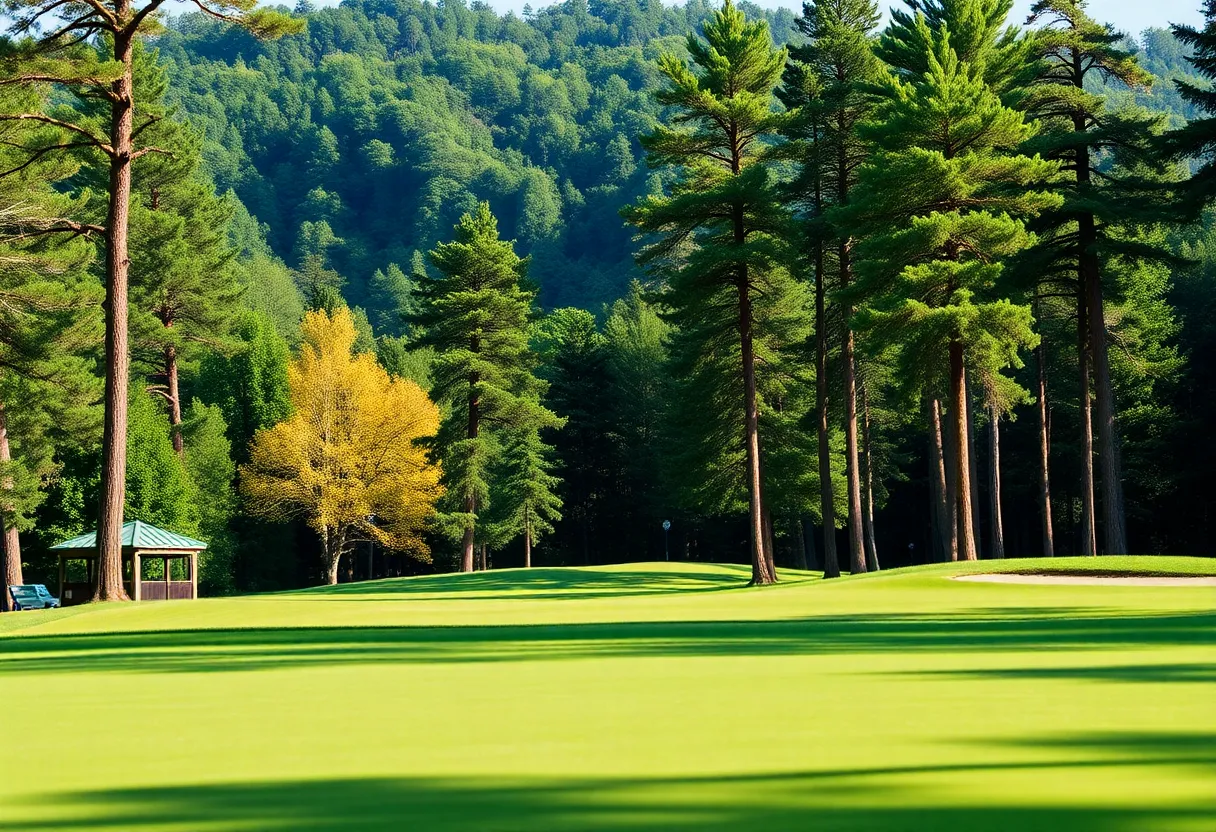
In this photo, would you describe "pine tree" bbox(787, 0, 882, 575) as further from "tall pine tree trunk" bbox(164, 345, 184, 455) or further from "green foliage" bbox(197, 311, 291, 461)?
"green foliage" bbox(197, 311, 291, 461)

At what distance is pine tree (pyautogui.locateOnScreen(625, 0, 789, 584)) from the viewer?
1492 inches

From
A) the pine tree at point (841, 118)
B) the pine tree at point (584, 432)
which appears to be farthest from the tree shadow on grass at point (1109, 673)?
the pine tree at point (584, 432)

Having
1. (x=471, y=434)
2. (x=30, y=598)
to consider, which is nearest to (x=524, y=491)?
(x=471, y=434)

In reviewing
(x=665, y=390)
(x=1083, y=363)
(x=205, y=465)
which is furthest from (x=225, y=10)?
(x=665, y=390)

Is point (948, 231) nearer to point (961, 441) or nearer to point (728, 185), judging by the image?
point (961, 441)

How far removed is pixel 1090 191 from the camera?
35.7 metres

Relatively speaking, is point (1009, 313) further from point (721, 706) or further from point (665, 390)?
point (665, 390)

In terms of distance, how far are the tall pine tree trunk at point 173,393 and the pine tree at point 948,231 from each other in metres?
30.9

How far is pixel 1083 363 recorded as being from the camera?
127 feet

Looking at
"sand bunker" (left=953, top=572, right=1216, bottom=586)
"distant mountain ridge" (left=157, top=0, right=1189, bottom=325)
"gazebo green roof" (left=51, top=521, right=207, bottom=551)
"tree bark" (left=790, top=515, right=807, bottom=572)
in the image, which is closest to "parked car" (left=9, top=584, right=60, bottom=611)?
"gazebo green roof" (left=51, top=521, right=207, bottom=551)

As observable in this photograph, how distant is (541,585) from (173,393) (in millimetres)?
21311

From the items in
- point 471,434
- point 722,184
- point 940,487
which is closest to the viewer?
point 722,184

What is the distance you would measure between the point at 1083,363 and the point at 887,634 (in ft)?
84.6

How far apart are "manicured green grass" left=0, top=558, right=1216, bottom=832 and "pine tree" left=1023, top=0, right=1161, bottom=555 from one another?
19872 mm
